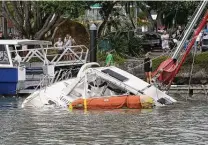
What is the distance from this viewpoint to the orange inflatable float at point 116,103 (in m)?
29.0

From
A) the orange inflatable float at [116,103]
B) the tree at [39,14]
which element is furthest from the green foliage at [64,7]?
the orange inflatable float at [116,103]

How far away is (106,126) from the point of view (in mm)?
23812

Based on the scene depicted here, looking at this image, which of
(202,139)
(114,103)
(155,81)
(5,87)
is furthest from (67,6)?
(202,139)

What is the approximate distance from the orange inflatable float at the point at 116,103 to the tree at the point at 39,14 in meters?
17.6

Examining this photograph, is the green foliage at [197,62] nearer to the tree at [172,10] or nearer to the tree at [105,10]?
the tree at [105,10]

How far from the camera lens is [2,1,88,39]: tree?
46469mm

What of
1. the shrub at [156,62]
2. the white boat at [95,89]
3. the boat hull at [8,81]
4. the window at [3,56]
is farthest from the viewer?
the shrub at [156,62]

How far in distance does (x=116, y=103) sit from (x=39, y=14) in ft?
70.6

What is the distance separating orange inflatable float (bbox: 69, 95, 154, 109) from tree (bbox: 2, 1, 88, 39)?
1762 cm

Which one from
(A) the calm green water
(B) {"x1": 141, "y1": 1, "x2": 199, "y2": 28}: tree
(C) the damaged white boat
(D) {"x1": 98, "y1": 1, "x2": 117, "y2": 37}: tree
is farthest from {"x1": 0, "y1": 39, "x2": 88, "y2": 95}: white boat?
(B) {"x1": 141, "y1": 1, "x2": 199, "y2": 28}: tree

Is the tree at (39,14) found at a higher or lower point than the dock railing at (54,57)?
higher

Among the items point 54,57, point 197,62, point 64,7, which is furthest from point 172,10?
point 54,57

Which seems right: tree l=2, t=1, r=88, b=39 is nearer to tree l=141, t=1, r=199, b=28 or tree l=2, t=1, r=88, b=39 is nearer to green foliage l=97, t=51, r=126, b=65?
green foliage l=97, t=51, r=126, b=65

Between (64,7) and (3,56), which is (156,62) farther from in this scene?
(3,56)
